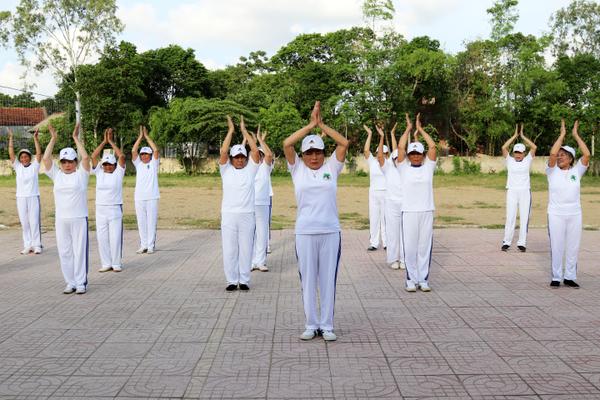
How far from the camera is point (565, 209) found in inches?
309

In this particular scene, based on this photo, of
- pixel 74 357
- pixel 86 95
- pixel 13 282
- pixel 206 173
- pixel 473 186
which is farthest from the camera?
pixel 206 173

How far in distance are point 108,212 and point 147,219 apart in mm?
1909

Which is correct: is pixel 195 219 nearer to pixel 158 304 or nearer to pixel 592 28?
pixel 158 304

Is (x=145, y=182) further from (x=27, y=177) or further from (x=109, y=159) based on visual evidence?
(x=27, y=177)

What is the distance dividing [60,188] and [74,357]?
312 centimetres

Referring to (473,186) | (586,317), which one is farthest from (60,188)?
(473,186)

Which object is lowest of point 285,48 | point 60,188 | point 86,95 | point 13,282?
point 13,282

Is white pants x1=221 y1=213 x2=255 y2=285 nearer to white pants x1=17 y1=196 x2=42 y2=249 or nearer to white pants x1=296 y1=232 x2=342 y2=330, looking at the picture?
white pants x1=296 y1=232 x2=342 y2=330

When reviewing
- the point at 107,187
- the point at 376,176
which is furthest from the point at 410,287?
the point at 107,187

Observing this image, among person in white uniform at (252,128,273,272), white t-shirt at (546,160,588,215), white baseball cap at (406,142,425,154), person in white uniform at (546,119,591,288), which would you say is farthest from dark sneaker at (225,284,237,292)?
white t-shirt at (546,160,588,215)

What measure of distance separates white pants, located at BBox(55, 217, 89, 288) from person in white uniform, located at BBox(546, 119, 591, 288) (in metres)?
6.20

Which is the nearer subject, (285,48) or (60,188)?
(60,188)

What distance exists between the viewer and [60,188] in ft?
24.8

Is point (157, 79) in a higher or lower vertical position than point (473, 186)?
higher
